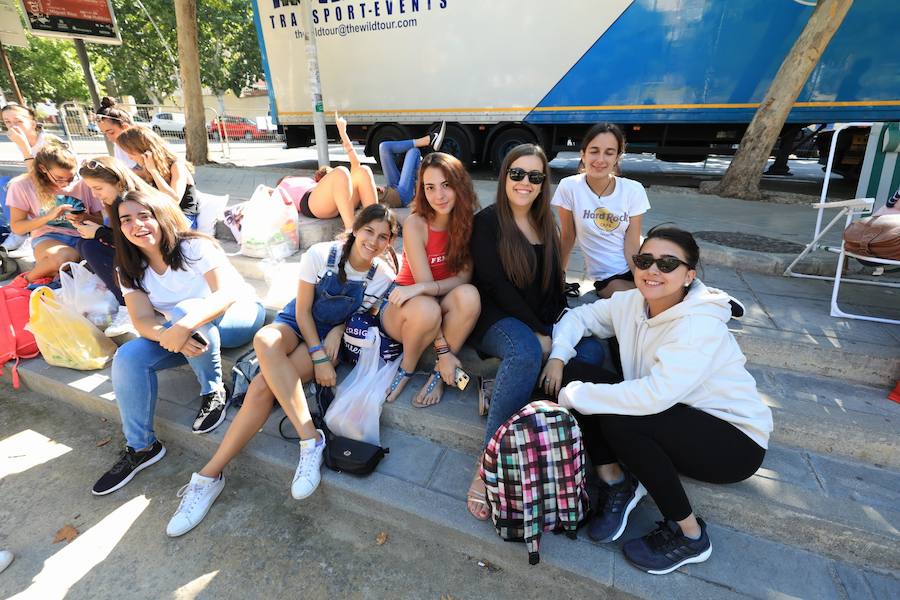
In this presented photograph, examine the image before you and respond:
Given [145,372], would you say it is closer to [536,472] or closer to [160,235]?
[160,235]

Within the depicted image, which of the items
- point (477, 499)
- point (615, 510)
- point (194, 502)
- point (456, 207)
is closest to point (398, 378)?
point (477, 499)

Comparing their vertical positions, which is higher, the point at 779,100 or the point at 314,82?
the point at 314,82

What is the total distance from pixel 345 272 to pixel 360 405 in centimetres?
71

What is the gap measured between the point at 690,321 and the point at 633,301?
1.12ft

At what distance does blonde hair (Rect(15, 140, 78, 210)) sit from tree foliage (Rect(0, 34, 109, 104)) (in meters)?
27.4

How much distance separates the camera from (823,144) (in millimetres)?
7688

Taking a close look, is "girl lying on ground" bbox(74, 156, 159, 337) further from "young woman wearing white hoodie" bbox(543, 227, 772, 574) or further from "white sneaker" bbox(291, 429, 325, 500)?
"young woman wearing white hoodie" bbox(543, 227, 772, 574)

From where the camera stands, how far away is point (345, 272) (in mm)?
2361

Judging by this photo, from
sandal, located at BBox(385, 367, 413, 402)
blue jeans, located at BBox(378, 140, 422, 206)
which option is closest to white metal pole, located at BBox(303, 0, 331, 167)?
blue jeans, located at BBox(378, 140, 422, 206)

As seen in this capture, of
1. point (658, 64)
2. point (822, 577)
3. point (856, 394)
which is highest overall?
point (658, 64)

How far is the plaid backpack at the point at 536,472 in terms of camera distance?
1663 millimetres

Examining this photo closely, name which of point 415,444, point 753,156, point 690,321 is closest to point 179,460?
point 415,444

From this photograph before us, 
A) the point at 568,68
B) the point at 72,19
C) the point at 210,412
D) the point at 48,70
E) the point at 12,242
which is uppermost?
the point at 48,70

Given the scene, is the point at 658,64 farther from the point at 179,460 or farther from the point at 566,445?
the point at 179,460
